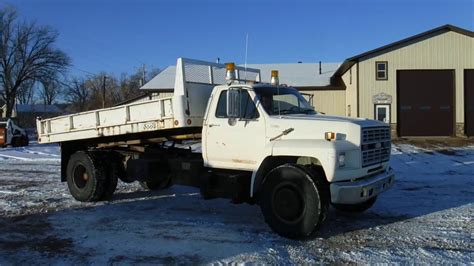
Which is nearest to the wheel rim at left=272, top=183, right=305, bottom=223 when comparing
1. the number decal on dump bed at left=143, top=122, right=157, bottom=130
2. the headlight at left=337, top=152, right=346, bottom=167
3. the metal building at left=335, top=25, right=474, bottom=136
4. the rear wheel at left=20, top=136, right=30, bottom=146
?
the headlight at left=337, top=152, right=346, bottom=167

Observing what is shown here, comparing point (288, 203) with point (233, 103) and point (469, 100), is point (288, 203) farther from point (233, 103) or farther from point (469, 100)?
point (469, 100)

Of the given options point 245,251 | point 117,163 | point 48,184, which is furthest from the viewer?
point 48,184

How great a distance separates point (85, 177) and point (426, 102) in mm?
27384

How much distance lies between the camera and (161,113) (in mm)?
9312

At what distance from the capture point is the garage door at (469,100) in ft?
109

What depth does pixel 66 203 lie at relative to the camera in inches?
423

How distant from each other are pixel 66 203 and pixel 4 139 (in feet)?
76.9

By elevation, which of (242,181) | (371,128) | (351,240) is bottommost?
(351,240)

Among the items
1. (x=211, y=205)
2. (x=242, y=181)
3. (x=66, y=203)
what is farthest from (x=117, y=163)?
(x=242, y=181)

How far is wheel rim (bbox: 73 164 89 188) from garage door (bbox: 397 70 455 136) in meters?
26.4

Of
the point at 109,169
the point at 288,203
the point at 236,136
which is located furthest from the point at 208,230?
the point at 109,169

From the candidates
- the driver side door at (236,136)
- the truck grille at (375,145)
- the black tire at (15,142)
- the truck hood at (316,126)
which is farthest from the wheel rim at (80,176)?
the black tire at (15,142)

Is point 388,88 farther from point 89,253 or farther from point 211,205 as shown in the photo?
point 89,253

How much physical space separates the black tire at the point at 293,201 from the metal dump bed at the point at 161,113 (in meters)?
2.06
